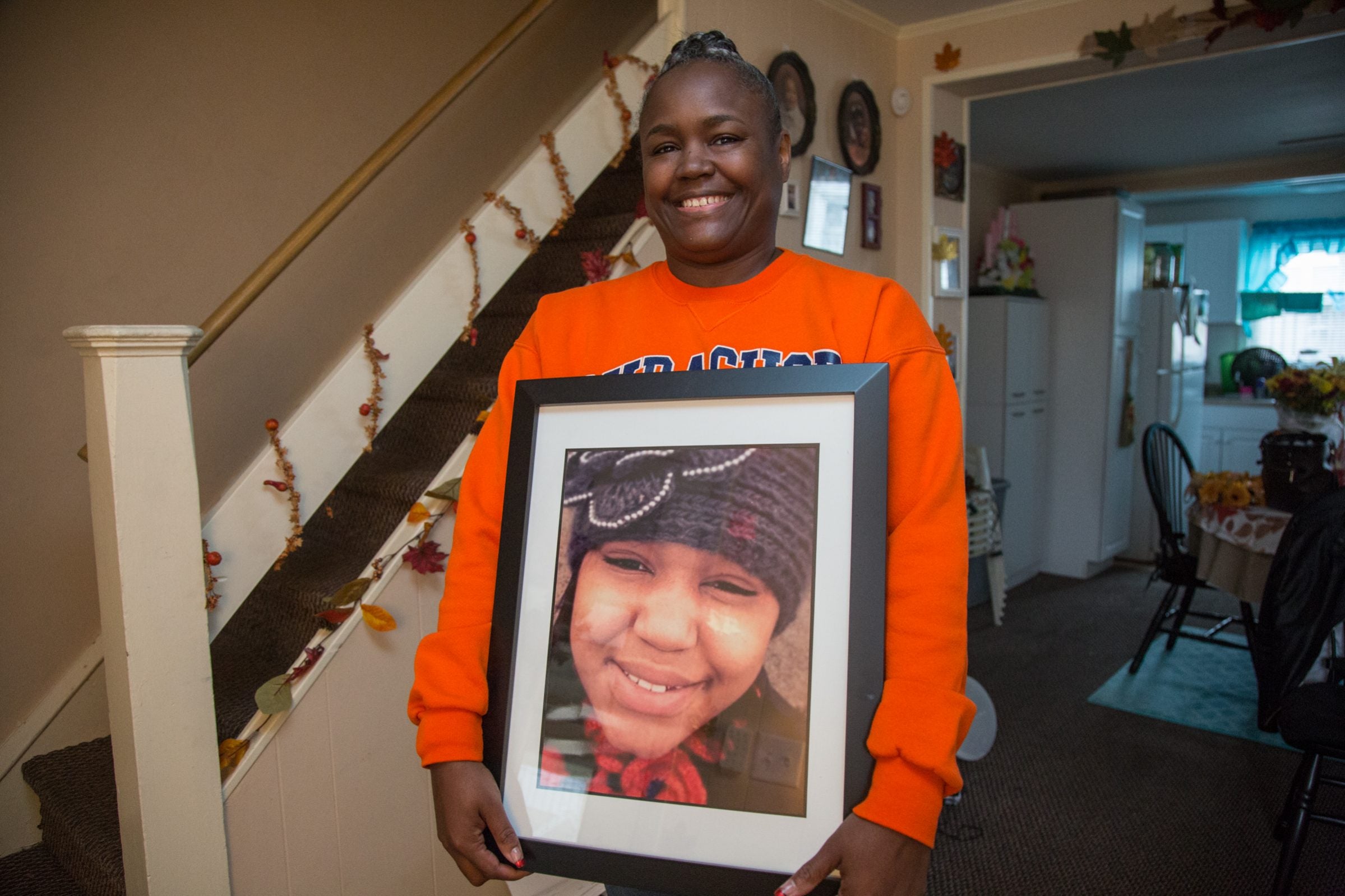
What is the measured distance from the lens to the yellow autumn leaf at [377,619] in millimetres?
1775

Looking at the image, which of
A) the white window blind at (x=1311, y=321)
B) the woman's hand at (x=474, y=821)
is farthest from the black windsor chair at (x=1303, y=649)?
the white window blind at (x=1311, y=321)

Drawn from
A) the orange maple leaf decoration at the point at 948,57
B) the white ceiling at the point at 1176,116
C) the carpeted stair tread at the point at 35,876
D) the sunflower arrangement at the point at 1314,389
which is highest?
the white ceiling at the point at 1176,116

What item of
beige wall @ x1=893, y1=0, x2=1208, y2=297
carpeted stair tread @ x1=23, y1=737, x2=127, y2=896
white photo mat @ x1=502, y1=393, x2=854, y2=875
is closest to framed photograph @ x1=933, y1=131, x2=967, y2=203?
beige wall @ x1=893, y1=0, x2=1208, y2=297

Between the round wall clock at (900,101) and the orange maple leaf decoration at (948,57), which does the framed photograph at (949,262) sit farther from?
the orange maple leaf decoration at (948,57)

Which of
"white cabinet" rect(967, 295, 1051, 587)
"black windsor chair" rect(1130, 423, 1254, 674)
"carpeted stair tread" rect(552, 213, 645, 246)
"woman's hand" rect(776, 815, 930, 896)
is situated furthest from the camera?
"white cabinet" rect(967, 295, 1051, 587)

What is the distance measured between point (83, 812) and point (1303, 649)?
2883mm

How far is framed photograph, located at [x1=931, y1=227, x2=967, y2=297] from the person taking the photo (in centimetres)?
351

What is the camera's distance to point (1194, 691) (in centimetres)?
353

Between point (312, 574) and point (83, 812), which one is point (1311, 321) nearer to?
point (312, 574)

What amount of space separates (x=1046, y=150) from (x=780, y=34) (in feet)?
10.2

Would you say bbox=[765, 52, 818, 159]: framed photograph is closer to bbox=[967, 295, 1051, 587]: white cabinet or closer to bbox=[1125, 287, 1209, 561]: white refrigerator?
bbox=[967, 295, 1051, 587]: white cabinet

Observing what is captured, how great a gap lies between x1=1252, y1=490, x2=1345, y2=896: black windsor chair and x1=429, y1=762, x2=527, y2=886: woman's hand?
79.9 inches

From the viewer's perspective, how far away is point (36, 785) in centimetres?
224

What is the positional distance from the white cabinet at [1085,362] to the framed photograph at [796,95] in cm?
277
